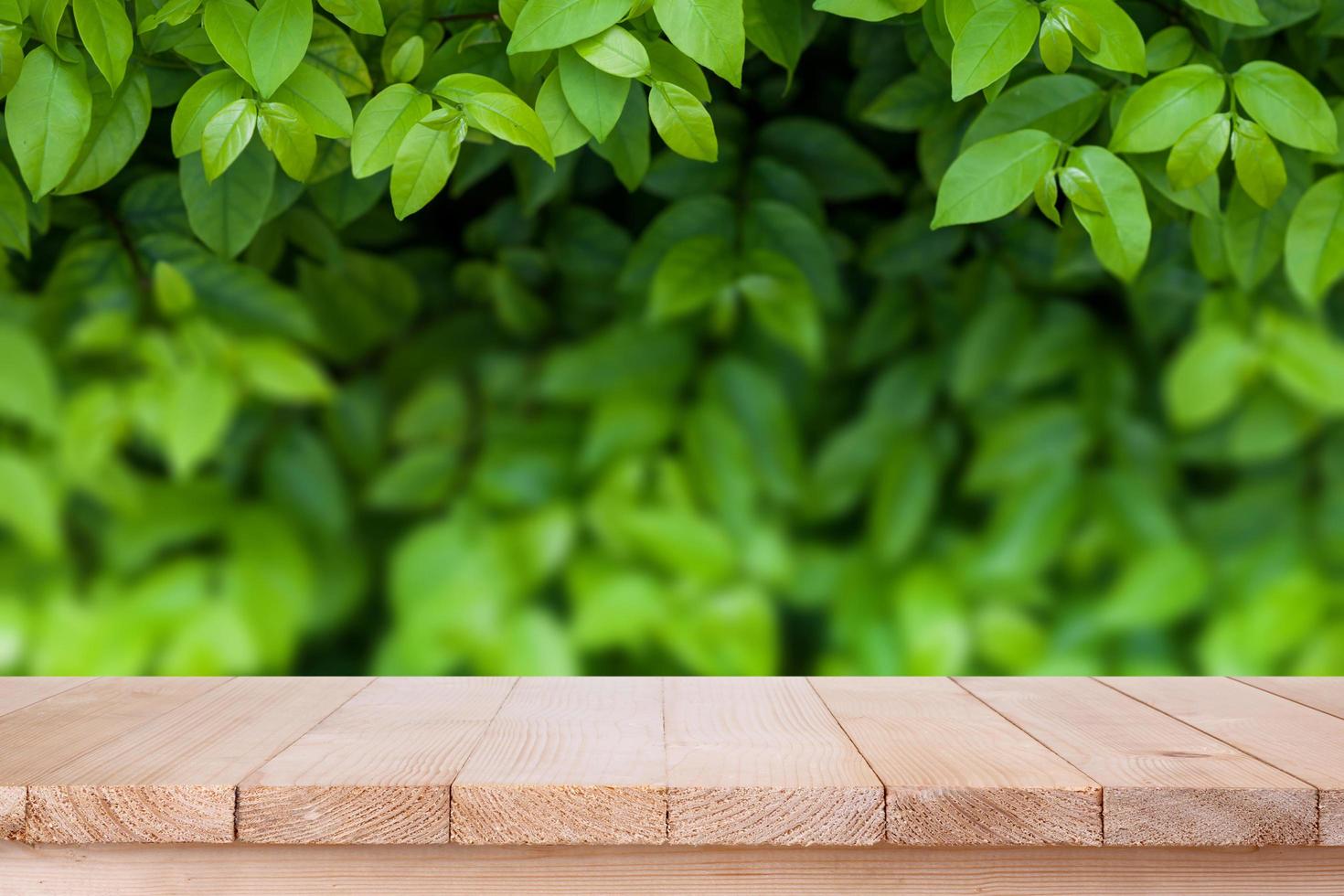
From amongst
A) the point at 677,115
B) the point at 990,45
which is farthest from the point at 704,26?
the point at 990,45

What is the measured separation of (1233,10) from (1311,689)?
48cm

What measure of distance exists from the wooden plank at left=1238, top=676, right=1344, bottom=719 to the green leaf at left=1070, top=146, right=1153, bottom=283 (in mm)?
317

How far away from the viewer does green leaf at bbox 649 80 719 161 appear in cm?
68

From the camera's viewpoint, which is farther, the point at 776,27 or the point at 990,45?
the point at 776,27

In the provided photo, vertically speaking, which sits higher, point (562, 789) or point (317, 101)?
point (317, 101)

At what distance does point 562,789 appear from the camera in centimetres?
46

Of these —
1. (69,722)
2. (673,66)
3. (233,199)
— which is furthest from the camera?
(233,199)

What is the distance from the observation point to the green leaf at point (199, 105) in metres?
0.69

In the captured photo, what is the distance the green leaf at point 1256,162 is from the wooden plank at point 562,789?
510 mm

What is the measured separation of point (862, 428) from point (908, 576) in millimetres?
157

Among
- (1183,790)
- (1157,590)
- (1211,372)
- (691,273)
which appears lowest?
(1157,590)

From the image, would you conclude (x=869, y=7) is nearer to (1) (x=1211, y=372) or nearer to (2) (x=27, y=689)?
(1) (x=1211, y=372)

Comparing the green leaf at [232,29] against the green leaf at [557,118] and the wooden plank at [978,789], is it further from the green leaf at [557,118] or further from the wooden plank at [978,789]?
the wooden plank at [978,789]

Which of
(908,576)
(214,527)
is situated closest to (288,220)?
(214,527)
